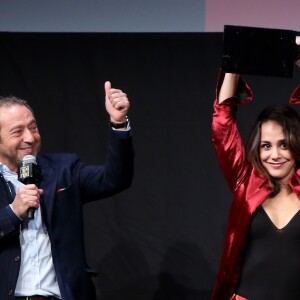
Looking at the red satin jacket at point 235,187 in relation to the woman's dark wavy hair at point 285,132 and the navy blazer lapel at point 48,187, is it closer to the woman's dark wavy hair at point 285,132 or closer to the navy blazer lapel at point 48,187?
the woman's dark wavy hair at point 285,132

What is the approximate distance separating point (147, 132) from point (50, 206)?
2.91ft

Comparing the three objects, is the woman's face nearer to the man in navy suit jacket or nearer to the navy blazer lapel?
the man in navy suit jacket

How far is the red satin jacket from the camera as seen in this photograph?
1.91m

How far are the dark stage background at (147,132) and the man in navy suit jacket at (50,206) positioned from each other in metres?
0.71

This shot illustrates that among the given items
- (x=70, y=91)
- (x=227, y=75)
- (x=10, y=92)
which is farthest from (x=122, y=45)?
(x=227, y=75)

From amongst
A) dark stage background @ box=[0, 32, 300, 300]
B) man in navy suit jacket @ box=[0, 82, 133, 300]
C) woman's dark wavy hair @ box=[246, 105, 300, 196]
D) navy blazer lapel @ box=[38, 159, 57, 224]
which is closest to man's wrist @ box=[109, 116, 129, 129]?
man in navy suit jacket @ box=[0, 82, 133, 300]

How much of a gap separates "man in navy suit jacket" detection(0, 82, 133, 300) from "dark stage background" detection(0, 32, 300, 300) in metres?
0.71

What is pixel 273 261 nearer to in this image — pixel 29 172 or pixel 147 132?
pixel 29 172

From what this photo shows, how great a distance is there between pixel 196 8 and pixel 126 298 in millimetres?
1280

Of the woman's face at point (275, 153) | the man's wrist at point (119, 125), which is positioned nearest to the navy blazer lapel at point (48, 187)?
the man's wrist at point (119, 125)

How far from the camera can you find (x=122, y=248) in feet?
8.89

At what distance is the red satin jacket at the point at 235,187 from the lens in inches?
75.3

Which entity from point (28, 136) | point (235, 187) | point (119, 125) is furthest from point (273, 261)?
point (28, 136)

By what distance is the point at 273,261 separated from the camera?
1857 millimetres
